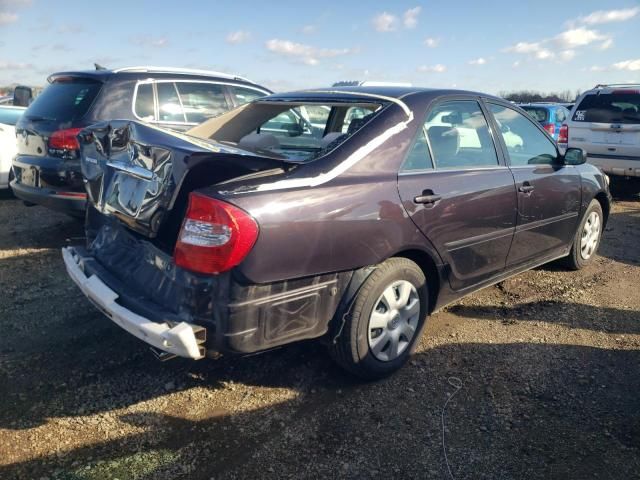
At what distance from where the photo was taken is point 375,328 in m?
3.06

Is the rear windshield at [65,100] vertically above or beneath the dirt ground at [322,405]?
above

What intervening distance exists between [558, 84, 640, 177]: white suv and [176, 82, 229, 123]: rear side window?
20.0ft

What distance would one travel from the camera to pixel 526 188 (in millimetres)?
3988

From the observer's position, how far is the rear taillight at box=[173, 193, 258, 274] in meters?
2.39

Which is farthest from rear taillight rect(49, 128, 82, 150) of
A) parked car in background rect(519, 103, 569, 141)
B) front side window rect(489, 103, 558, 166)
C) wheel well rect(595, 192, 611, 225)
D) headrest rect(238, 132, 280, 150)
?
parked car in background rect(519, 103, 569, 141)

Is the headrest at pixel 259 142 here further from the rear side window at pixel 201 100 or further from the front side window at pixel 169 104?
the rear side window at pixel 201 100

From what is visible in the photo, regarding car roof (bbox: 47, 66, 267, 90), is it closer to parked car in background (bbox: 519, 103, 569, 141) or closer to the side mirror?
the side mirror

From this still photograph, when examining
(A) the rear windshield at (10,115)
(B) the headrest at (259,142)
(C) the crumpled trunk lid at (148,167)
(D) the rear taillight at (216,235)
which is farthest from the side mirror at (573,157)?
(A) the rear windshield at (10,115)

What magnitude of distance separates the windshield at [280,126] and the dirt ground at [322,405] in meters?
1.45

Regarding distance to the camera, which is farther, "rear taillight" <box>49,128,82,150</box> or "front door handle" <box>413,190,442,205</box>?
"rear taillight" <box>49,128,82,150</box>

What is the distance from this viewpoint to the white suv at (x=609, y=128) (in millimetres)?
8391

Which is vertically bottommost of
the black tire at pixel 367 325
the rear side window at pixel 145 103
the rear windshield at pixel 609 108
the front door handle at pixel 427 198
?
the black tire at pixel 367 325

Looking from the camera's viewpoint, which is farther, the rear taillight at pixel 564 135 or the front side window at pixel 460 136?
the rear taillight at pixel 564 135

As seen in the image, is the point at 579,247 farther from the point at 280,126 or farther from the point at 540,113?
the point at 540,113
